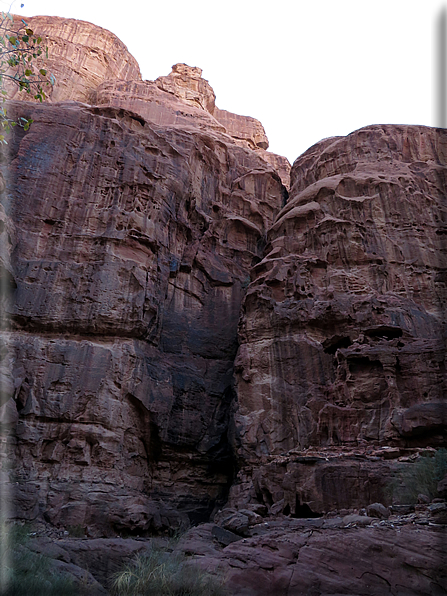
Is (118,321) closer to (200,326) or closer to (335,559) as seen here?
(200,326)

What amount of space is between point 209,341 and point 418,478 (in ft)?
62.9

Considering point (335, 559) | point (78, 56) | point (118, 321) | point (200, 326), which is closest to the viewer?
point (335, 559)

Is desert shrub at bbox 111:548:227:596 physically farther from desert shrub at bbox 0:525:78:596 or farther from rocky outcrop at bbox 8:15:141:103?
rocky outcrop at bbox 8:15:141:103

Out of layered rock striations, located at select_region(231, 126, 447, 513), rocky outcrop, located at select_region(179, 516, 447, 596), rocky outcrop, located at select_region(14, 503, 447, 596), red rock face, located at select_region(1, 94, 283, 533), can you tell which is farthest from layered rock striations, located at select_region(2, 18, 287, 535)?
rocky outcrop, located at select_region(179, 516, 447, 596)

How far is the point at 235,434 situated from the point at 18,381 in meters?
12.4

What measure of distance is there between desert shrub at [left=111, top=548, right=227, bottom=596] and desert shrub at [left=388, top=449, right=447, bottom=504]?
8.14m

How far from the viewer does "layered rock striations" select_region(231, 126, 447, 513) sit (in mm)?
22297

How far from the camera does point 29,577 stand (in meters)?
11.6

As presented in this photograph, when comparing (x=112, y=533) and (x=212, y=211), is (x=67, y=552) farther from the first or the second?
(x=212, y=211)

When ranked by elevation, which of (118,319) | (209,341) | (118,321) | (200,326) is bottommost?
(118,321)

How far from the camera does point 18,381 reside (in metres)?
26.2

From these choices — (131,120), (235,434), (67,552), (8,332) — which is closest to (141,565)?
(67,552)

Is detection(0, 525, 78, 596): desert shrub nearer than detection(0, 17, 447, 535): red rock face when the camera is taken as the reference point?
Yes

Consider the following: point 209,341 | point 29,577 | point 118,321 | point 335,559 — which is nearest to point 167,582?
point 29,577
